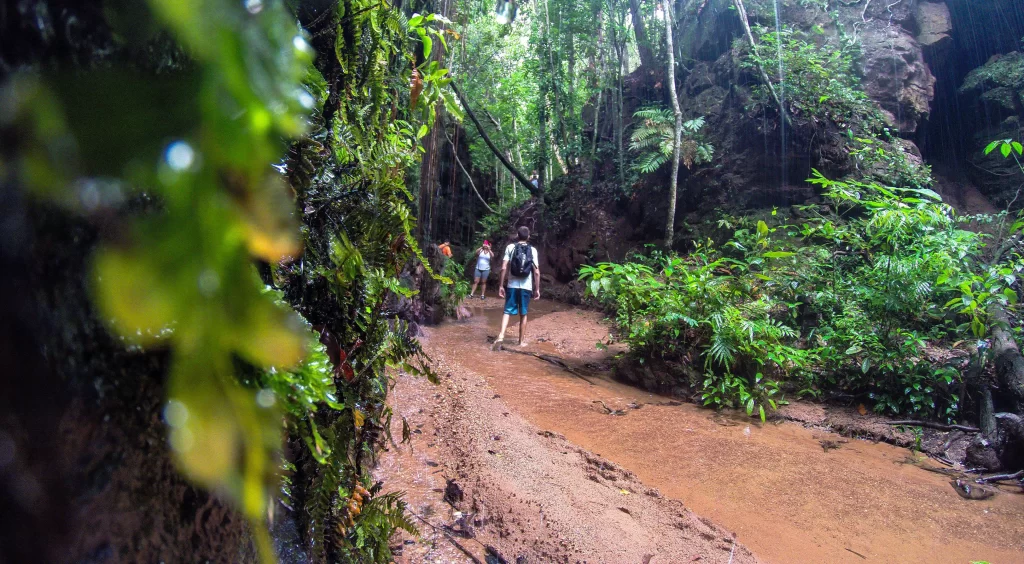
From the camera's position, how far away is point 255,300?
1.17 ft

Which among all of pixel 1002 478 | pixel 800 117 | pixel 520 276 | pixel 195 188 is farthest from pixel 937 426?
pixel 800 117

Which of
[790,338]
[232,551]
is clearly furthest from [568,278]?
[232,551]

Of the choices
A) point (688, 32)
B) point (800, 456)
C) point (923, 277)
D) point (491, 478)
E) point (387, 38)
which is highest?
point (688, 32)

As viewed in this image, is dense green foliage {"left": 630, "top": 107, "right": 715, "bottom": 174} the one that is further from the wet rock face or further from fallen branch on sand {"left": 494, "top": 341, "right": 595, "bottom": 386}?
fallen branch on sand {"left": 494, "top": 341, "right": 595, "bottom": 386}

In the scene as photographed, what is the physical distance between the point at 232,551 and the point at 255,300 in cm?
62

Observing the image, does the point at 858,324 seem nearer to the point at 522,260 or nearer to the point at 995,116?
the point at 522,260

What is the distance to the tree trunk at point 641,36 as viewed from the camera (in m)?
13.5

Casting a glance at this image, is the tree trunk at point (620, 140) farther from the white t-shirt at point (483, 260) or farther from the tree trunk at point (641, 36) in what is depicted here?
the white t-shirt at point (483, 260)

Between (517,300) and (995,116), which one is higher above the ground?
(995,116)

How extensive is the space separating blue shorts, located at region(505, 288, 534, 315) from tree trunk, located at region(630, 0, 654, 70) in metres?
9.66

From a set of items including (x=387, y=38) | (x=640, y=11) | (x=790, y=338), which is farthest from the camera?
(x=640, y=11)

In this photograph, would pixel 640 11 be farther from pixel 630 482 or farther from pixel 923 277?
pixel 630 482

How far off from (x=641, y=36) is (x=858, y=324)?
35.2 feet

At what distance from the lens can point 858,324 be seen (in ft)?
18.7
